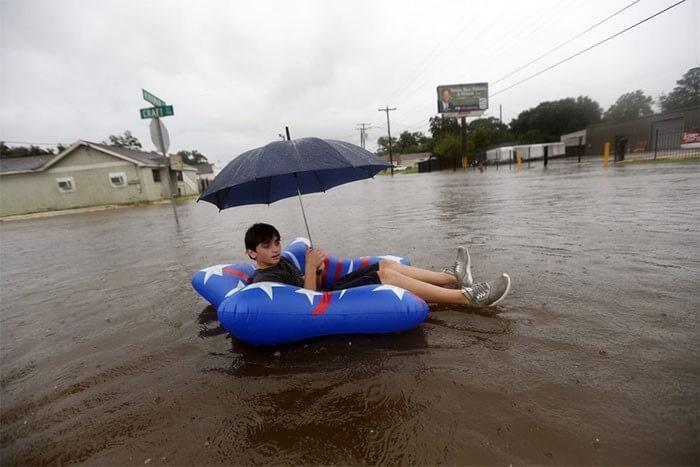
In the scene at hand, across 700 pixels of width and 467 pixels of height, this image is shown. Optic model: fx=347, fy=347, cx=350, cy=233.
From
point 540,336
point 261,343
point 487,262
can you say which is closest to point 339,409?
point 261,343

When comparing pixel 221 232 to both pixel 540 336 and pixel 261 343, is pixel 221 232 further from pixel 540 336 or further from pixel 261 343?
pixel 540 336

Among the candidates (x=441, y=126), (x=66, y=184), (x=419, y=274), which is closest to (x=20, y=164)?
(x=66, y=184)

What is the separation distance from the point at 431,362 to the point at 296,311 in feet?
3.55

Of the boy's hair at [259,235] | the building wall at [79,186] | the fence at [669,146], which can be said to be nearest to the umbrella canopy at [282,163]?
the boy's hair at [259,235]

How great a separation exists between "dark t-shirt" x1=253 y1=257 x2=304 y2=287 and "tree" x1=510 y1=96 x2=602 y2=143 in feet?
266

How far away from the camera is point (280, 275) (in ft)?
10.3

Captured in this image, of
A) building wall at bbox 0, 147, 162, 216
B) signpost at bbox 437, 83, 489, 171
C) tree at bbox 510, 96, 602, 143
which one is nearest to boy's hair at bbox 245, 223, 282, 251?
building wall at bbox 0, 147, 162, 216

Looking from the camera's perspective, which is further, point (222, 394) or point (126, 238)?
point (126, 238)

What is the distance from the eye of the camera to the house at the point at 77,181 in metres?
24.1

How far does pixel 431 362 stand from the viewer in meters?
2.50

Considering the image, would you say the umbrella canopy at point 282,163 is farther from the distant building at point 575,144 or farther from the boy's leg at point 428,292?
the distant building at point 575,144

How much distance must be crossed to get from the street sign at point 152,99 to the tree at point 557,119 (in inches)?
3043

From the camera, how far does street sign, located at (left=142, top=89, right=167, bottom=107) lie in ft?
29.0

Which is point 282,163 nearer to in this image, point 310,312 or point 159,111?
point 310,312
